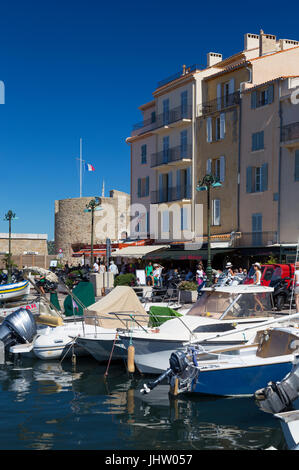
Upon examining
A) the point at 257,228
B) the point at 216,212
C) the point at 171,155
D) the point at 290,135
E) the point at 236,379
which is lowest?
the point at 236,379

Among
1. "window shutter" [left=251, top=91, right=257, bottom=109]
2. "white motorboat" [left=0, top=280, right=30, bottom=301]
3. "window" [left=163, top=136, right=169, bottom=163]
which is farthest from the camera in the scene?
"window" [left=163, top=136, right=169, bottom=163]

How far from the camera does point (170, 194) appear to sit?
3997 cm

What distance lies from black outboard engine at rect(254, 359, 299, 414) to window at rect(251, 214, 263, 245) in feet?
75.2

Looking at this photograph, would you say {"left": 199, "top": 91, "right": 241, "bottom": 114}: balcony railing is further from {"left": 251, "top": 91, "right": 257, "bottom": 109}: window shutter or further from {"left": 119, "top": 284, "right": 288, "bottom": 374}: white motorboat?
{"left": 119, "top": 284, "right": 288, "bottom": 374}: white motorboat

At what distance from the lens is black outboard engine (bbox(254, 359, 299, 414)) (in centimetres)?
932

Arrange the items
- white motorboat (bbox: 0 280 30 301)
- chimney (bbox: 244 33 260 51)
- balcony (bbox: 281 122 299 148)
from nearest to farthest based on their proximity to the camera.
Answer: white motorboat (bbox: 0 280 30 301) < balcony (bbox: 281 122 299 148) < chimney (bbox: 244 33 260 51)

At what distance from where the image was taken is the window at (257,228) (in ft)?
105

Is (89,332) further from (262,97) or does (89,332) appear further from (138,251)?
(138,251)

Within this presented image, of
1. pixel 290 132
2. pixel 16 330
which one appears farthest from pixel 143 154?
pixel 16 330

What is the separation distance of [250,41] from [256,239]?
14.0 metres

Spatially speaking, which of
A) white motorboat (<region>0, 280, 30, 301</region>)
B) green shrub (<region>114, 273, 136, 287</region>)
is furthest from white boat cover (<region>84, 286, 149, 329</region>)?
green shrub (<region>114, 273, 136, 287</region>)

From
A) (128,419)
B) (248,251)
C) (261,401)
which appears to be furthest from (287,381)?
(248,251)
